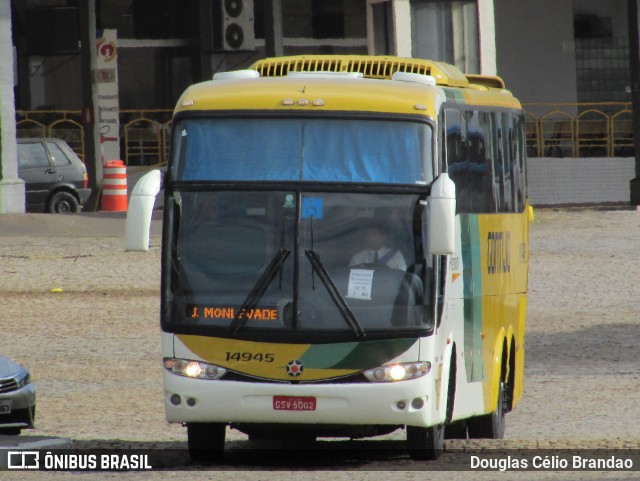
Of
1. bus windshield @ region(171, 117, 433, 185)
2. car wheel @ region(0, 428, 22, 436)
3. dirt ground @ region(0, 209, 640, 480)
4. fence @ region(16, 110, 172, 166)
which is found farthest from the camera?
fence @ region(16, 110, 172, 166)

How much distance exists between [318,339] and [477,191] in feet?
7.61

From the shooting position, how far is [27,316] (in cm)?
1950

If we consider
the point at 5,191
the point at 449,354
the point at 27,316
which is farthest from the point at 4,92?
the point at 449,354

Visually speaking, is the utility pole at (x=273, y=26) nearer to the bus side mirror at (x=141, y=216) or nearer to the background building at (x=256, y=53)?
the background building at (x=256, y=53)

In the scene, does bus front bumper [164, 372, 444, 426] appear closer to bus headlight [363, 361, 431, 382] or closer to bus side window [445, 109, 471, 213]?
bus headlight [363, 361, 431, 382]

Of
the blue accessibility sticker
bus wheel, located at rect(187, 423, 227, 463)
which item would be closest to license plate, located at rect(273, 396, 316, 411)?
bus wheel, located at rect(187, 423, 227, 463)

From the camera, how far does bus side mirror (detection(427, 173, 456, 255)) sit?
32.1ft

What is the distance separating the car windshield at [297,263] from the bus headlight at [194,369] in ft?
0.74

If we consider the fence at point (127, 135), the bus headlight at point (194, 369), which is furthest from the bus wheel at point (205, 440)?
the fence at point (127, 135)

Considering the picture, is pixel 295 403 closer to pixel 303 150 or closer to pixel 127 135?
pixel 303 150

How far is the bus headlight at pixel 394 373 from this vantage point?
9797 mm

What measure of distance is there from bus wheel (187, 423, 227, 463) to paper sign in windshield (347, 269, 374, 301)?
1.28 metres

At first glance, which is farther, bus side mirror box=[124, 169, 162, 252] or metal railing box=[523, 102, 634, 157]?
metal railing box=[523, 102, 634, 157]

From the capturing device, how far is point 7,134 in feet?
104
